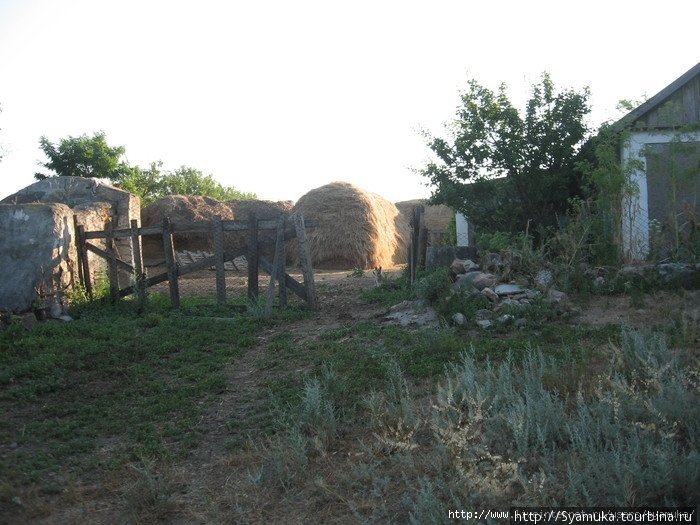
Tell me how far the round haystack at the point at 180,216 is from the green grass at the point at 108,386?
391 inches

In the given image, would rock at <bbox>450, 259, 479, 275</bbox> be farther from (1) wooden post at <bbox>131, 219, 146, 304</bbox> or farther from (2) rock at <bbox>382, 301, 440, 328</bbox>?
(1) wooden post at <bbox>131, 219, 146, 304</bbox>

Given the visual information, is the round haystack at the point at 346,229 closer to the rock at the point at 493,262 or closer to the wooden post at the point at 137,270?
the wooden post at the point at 137,270

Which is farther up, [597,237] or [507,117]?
[507,117]

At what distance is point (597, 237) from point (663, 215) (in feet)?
6.65

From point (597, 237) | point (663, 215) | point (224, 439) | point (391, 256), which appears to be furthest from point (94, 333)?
point (391, 256)

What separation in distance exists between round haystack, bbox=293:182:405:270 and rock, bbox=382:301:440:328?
383 inches

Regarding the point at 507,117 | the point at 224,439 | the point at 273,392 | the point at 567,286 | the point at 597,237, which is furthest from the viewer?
the point at 507,117

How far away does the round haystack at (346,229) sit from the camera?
19594 millimetres

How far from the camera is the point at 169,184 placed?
25.7 meters

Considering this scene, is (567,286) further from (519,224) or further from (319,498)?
(319,498)

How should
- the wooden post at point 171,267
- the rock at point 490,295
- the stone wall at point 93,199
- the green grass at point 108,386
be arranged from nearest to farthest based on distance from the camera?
1. the green grass at point 108,386
2. the rock at point 490,295
3. the wooden post at point 171,267
4. the stone wall at point 93,199

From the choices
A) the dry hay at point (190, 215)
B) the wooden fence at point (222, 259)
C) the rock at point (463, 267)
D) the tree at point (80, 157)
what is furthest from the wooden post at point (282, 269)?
the tree at point (80, 157)

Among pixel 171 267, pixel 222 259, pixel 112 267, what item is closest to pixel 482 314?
pixel 222 259

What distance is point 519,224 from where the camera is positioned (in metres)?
12.0
